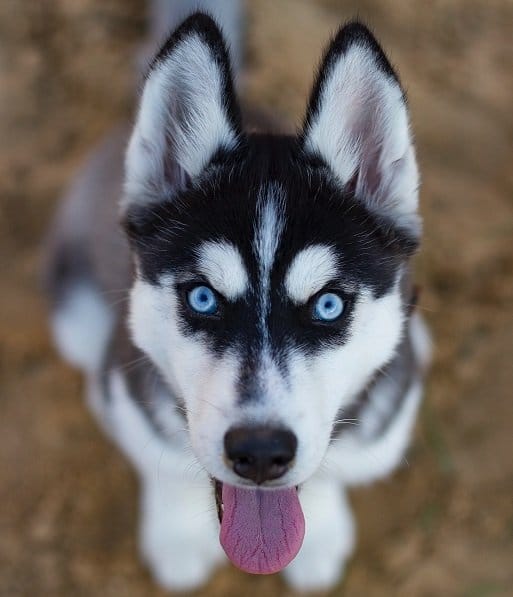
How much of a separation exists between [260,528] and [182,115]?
128cm

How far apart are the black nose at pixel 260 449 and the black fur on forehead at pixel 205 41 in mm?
969

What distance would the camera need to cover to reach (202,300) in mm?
2205

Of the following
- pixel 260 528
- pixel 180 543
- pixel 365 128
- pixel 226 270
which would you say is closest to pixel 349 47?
pixel 365 128

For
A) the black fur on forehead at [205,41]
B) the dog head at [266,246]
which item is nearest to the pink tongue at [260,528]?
the dog head at [266,246]

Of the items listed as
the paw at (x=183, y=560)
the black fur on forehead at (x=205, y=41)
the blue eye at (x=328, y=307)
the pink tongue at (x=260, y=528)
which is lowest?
the paw at (x=183, y=560)

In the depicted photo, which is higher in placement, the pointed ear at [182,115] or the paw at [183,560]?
the pointed ear at [182,115]

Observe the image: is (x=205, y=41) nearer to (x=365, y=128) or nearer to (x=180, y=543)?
(x=365, y=128)

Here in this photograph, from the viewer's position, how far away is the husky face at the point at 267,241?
2.07 metres

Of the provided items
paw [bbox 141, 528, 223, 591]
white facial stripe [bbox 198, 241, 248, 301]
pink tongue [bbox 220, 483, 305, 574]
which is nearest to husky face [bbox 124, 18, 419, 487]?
white facial stripe [bbox 198, 241, 248, 301]

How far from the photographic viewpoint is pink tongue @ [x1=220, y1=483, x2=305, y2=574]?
235 cm

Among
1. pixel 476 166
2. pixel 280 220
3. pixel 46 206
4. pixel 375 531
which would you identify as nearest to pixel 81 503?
pixel 375 531

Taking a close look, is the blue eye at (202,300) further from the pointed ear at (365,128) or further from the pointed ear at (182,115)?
the pointed ear at (365,128)

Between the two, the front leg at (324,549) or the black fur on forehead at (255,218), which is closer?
the black fur on forehead at (255,218)

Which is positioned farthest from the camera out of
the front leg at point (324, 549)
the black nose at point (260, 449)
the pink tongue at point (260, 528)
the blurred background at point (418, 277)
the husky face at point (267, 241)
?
the blurred background at point (418, 277)
